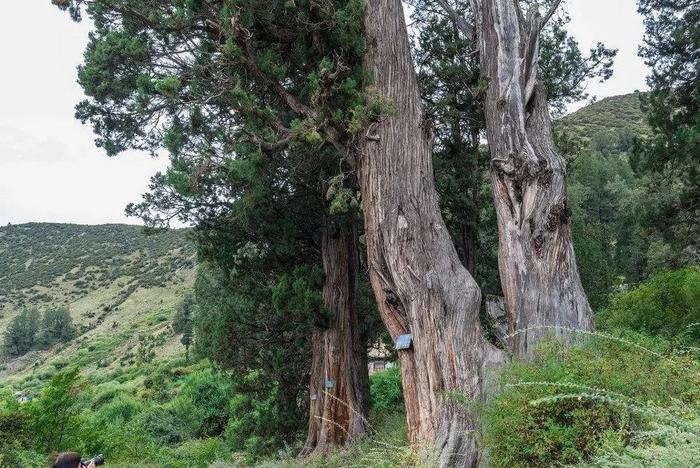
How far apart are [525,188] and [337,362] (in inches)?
185

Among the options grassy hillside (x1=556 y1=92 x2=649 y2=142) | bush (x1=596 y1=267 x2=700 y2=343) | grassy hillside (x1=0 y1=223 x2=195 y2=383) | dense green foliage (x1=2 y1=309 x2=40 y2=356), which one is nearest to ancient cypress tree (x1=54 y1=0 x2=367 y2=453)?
bush (x1=596 y1=267 x2=700 y2=343)

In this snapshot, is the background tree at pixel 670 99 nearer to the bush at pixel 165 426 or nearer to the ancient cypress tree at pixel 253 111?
the ancient cypress tree at pixel 253 111

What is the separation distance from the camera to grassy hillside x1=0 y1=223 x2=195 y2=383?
53500 millimetres

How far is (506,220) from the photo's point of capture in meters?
6.52

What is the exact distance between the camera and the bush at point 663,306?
928 cm

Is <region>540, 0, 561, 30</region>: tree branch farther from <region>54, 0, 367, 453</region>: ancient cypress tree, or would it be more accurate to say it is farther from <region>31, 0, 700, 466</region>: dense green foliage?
<region>54, 0, 367, 453</region>: ancient cypress tree

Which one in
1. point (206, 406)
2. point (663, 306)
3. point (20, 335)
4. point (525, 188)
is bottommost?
point (206, 406)

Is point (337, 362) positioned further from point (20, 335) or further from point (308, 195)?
point (20, 335)

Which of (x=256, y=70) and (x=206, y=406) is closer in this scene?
(x=256, y=70)

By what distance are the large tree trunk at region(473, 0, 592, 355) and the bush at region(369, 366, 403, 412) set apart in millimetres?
11093

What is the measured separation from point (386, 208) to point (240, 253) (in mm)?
4745

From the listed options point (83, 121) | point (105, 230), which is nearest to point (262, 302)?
point (83, 121)

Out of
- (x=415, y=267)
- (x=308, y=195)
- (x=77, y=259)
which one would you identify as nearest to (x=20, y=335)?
(x=77, y=259)

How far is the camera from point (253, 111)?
6406mm
